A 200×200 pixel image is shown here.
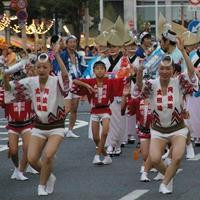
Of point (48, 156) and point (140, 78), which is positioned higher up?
point (140, 78)

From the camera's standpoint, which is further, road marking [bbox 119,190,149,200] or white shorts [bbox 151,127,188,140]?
white shorts [bbox 151,127,188,140]

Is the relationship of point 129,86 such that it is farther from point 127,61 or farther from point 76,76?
point 76,76

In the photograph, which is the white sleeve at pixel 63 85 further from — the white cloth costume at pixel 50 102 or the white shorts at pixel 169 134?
the white shorts at pixel 169 134

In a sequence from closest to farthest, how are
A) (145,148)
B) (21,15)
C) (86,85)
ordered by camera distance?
(145,148) → (86,85) → (21,15)

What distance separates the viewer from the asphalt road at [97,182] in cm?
996

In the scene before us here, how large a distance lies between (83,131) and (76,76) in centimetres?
289

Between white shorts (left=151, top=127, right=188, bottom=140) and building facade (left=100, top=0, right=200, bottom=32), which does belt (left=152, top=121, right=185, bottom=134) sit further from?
building facade (left=100, top=0, right=200, bottom=32)

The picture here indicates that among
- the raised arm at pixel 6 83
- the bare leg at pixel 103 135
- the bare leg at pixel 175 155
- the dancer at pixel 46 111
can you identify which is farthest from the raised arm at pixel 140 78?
the bare leg at pixel 103 135

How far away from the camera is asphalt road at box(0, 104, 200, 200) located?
392 inches

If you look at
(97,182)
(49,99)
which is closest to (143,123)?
(97,182)

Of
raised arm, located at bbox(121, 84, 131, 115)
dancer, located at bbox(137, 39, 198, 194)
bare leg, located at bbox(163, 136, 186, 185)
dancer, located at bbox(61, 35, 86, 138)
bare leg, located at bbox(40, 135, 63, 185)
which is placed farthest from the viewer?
dancer, located at bbox(61, 35, 86, 138)

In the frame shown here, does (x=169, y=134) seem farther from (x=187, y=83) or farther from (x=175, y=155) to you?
(x=187, y=83)

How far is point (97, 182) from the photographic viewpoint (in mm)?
11023

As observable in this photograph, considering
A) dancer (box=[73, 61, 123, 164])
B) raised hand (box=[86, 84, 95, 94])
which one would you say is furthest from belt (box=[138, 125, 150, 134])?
raised hand (box=[86, 84, 95, 94])
